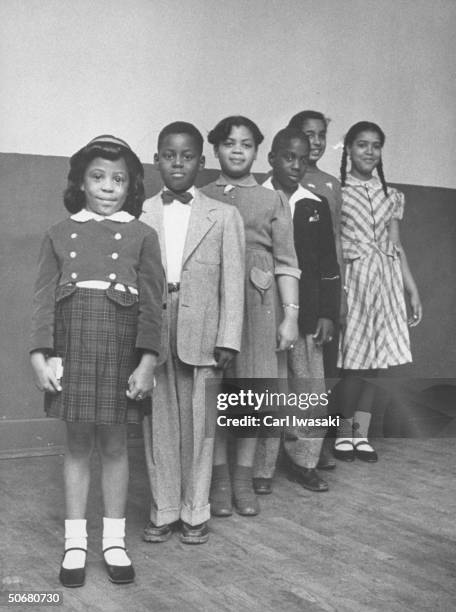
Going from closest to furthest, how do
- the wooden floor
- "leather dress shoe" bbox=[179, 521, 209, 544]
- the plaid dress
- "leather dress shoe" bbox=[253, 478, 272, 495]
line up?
the wooden floor
"leather dress shoe" bbox=[179, 521, 209, 544]
"leather dress shoe" bbox=[253, 478, 272, 495]
the plaid dress

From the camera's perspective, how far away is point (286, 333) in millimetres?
2863

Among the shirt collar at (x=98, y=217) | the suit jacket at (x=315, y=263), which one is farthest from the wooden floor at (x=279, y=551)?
the shirt collar at (x=98, y=217)

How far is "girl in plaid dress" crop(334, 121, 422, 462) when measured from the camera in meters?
3.54

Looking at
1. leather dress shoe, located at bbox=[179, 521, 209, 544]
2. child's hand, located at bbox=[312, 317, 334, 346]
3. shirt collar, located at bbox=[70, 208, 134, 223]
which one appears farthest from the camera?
child's hand, located at bbox=[312, 317, 334, 346]

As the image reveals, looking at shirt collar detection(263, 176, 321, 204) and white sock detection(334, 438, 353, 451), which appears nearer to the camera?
shirt collar detection(263, 176, 321, 204)

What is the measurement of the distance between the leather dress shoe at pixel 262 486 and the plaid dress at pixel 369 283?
738 mm

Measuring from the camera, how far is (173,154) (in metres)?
2.55

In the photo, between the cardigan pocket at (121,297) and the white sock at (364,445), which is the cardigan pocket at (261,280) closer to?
the cardigan pocket at (121,297)

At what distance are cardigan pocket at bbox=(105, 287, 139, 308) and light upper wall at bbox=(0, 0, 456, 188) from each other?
4.73 ft

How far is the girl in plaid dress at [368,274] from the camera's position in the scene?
11.6ft

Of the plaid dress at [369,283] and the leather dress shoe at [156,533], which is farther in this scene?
the plaid dress at [369,283]

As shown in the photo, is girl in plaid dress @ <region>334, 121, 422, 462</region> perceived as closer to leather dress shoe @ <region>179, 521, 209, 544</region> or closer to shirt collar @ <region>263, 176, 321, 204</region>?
shirt collar @ <region>263, 176, 321, 204</region>

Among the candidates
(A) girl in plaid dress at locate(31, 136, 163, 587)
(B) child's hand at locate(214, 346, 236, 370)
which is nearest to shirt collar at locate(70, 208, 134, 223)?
(A) girl in plaid dress at locate(31, 136, 163, 587)

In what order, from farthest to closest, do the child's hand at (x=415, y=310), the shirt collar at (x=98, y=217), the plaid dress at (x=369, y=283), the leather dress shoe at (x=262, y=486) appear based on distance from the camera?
the child's hand at (x=415, y=310) → the plaid dress at (x=369, y=283) → the leather dress shoe at (x=262, y=486) → the shirt collar at (x=98, y=217)
